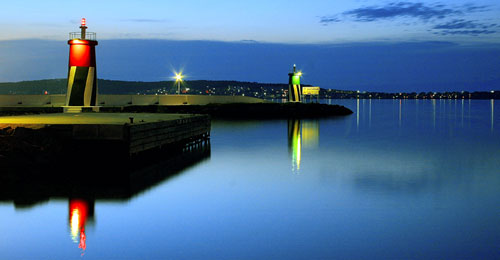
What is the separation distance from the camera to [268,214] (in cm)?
1291

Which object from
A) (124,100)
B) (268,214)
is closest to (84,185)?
(268,214)

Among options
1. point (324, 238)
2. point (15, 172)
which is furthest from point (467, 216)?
point (15, 172)

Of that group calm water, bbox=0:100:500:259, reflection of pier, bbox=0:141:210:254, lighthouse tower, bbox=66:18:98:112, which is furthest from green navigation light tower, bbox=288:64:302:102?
reflection of pier, bbox=0:141:210:254

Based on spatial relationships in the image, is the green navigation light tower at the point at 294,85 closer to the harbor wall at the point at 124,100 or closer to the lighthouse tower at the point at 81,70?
the harbor wall at the point at 124,100

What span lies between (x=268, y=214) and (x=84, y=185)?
5821 millimetres

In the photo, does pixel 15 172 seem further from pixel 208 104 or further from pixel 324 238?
pixel 208 104

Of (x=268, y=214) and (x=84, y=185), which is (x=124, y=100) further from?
(x=268, y=214)

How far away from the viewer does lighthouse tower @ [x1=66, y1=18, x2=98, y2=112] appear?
3253 cm

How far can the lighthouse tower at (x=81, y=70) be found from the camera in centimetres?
3253

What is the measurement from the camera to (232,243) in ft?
33.7

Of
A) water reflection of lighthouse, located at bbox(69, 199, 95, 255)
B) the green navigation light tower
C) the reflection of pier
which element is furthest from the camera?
the green navigation light tower

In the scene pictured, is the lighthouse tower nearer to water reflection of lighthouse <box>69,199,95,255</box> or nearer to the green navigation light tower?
water reflection of lighthouse <box>69,199,95,255</box>

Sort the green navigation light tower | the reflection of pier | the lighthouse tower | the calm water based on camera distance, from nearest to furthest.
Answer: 1. the calm water
2. the reflection of pier
3. the lighthouse tower
4. the green navigation light tower

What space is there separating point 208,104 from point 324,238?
6039 centimetres
